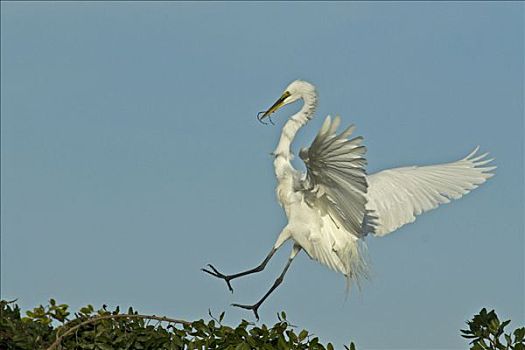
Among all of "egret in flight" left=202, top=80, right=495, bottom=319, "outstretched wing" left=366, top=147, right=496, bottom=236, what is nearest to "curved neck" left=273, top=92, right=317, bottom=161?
"egret in flight" left=202, top=80, right=495, bottom=319

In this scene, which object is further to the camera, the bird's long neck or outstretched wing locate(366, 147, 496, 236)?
outstretched wing locate(366, 147, 496, 236)

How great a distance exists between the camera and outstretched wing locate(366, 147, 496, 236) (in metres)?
6.50

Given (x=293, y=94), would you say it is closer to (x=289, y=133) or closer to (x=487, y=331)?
(x=289, y=133)

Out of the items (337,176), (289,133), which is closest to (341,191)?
(337,176)

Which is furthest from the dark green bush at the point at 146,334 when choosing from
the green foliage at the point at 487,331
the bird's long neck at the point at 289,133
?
the bird's long neck at the point at 289,133

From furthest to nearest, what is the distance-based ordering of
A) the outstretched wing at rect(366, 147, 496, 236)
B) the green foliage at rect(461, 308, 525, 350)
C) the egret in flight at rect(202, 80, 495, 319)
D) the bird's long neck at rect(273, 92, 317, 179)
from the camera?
1. the outstretched wing at rect(366, 147, 496, 236)
2. the bird's long neck at rect(273, 92, 317, 179)
3. the egret in flight at rect(202, 80, 495, 319)
4. the green foliage at rect(461, 308, 525, 350)

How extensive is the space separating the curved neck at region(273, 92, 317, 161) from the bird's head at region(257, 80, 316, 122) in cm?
2

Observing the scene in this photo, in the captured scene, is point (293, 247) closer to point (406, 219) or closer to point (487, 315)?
point (406, 219)

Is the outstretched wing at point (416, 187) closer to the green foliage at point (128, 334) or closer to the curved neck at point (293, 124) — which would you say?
the curved neck at point (293, 124)

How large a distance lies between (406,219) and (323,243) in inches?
32.6

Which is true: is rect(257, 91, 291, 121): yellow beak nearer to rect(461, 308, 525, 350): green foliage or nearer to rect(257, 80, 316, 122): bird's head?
rect(257, 80, 316, 122): bird's head

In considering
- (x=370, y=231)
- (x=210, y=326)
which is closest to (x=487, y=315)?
(x=210, y=326)

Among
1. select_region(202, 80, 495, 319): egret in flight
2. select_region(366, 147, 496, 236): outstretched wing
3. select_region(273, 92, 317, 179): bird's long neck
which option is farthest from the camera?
select_region(366, 147, 496, 236): outstretched wing

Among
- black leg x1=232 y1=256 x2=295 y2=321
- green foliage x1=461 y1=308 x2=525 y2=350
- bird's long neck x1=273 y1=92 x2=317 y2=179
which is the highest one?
bird's long neck x1=273 y1=92 x2=317 y2=179
